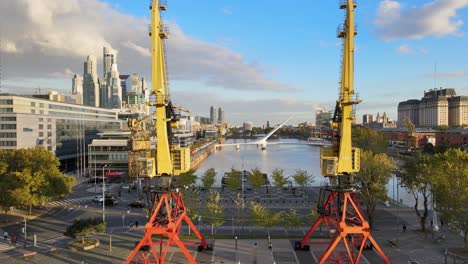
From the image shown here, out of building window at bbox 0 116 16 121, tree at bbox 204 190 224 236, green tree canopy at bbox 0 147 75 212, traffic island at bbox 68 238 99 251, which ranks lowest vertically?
traffic island at bbox 68 238 99 251

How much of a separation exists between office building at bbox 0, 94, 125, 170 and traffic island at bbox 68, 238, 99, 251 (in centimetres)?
4073

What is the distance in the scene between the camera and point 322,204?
997 inches

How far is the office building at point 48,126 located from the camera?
60.2 m

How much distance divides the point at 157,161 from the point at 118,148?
1822 inches

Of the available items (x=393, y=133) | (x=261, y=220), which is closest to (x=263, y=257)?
(x=261, y=220)

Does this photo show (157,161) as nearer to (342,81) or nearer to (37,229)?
(342,81)

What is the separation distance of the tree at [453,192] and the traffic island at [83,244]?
24.8 m

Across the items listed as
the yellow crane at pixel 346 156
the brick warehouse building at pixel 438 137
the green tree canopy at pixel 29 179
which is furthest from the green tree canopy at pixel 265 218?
the brick warehouse building at pixel 438 137

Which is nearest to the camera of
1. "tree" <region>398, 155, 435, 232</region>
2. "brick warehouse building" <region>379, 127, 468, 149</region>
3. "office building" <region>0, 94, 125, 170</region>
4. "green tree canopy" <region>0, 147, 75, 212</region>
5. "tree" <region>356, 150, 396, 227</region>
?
"tree" <region>398, 155, 435, 232</region>

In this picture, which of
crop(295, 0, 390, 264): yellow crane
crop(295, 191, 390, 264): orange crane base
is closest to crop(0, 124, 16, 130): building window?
crop(295, 191, 390, 264): orange crane base

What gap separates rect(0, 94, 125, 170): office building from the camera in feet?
197

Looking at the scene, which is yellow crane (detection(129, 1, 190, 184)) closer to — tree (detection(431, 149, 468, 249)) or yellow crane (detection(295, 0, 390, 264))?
yellow crane (detection(295, 0, 390, 264))

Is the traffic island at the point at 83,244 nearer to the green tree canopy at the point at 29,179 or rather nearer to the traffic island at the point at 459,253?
the green tree canopy at the point at 29,179

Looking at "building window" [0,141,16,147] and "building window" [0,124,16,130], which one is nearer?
"building window" [0,124,16,130]
